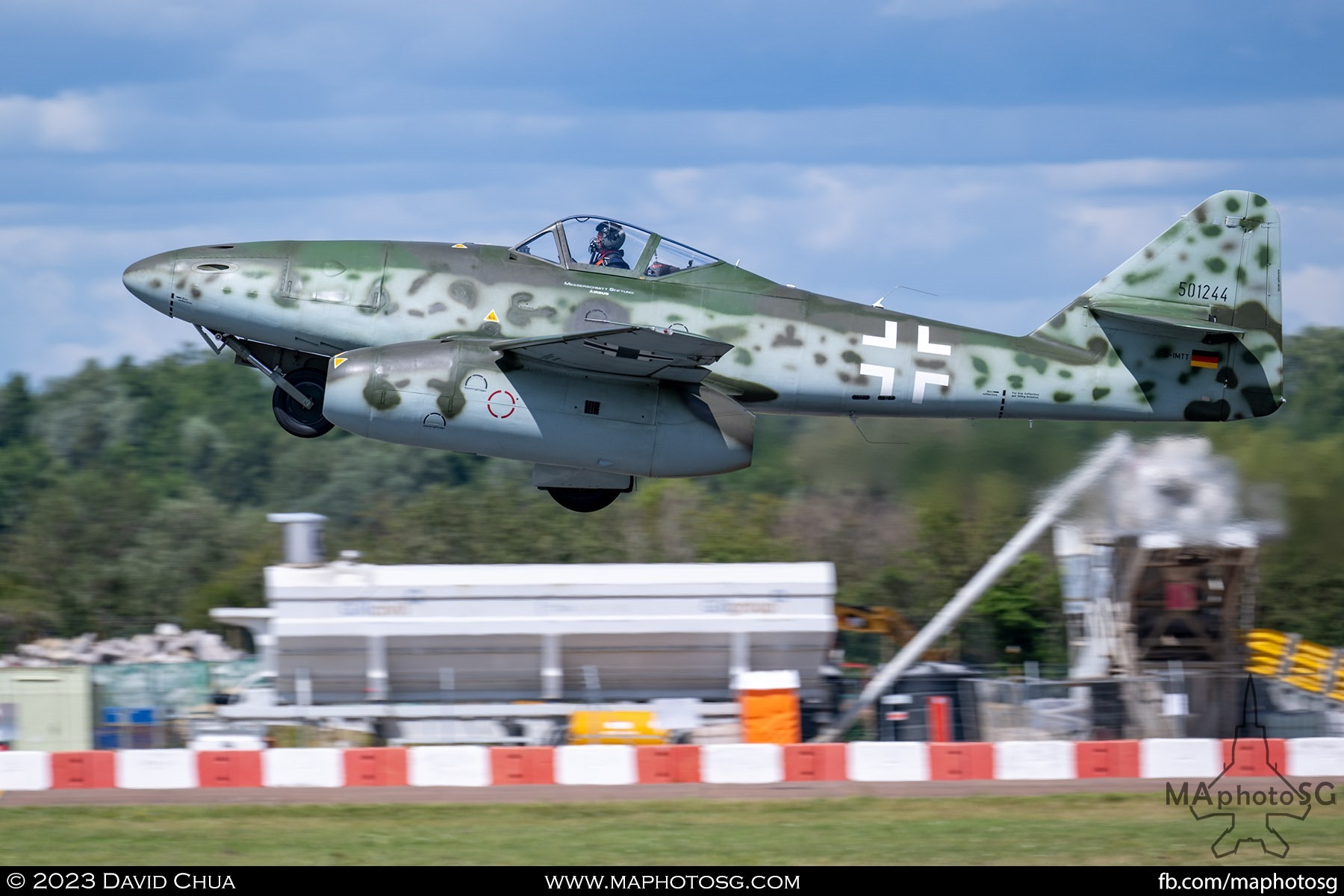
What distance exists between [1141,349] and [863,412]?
11.3 feet

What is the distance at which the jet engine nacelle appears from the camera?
15195 mm

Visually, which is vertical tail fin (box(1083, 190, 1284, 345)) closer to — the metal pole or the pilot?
the metal pole

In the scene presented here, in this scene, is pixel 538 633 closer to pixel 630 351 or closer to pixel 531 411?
pixel 531 411

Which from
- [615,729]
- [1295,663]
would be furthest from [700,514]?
[615,729]

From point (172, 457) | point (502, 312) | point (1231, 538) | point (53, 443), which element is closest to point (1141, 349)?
point (1231, 538)

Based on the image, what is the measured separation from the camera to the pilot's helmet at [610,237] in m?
16.3

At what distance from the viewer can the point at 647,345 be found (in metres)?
15.0

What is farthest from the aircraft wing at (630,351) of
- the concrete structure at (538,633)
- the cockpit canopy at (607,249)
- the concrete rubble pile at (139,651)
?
the concrete rubble pile at (139,651)

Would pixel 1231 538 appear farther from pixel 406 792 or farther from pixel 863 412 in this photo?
pixel 406 792

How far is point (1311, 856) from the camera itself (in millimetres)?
13852

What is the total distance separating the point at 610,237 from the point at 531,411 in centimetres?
230

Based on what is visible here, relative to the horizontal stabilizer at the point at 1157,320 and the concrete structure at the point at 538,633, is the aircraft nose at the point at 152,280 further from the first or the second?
the horizontal stabilizer at the point at 1157,320

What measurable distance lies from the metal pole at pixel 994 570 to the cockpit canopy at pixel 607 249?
6.80m

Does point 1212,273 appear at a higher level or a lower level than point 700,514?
higher
